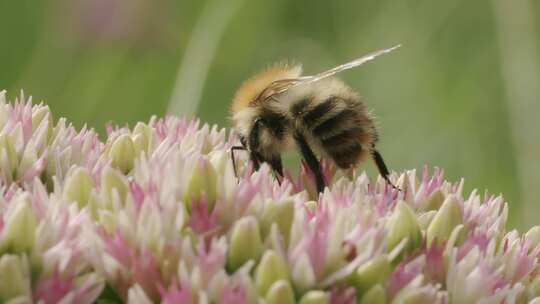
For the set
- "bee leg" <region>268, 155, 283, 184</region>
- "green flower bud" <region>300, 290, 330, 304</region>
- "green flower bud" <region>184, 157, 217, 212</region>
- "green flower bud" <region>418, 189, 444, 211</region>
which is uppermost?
"bee leg" <region>268, 155, 283, 184</region>

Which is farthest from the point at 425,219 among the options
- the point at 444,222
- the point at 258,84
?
the point at 258,84

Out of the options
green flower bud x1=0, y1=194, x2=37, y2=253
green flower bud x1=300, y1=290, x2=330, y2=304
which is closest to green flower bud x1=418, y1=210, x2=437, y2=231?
green flower bud x1=300, y1=290, x2=330, y2=304

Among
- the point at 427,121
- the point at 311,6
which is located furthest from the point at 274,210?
the point at 311,6

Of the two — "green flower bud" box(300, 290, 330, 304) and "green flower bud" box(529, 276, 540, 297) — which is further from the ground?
"green flower bud" box(300, 290, 330, 304)

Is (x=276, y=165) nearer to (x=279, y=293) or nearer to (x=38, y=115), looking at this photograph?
(x=38, y=115)

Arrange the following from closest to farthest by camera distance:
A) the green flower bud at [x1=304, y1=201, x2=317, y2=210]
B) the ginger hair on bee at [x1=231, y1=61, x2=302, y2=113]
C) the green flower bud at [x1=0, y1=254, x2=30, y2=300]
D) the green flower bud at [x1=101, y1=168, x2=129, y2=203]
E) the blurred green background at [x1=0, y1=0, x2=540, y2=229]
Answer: the green flower bud at [x1=0, y1=254, x2=30, y2=300] → the green flower bud at [x1=101, y1=168, x2=129, y2=203] → the green flower bud at [x1=304, y1=201, x2=317, y2=210] → the ginger hair on bee at [x1=231, y1=61, x2=302, y2=113] → the blurred green background at [x1=0, y1=0, x2=540, y2=229]

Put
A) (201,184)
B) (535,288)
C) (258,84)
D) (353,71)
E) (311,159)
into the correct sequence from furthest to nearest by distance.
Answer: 1. (353,71)
2. (258,84)
3. (311,159)
4. (535,288)
5. (201,184)

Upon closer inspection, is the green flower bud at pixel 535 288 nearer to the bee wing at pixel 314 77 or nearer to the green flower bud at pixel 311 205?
the green flower bud at pixel 311 205

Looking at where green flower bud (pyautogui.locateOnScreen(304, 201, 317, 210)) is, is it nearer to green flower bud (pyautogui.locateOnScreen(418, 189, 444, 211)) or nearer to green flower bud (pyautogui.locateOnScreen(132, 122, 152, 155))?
green flower bud (pyautogui.locateOnScreen(418, 189, 444, 211))
